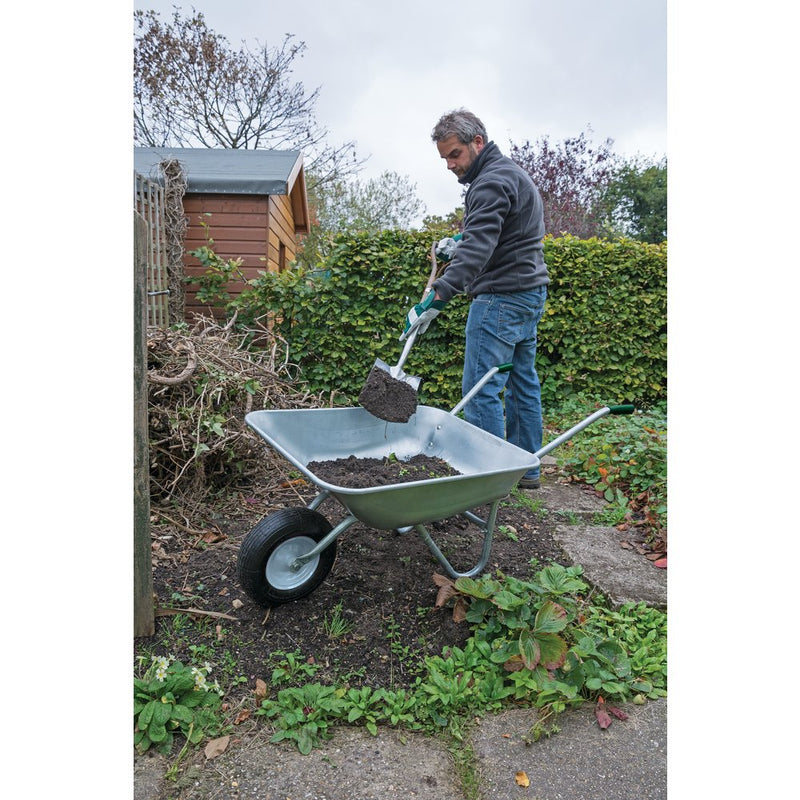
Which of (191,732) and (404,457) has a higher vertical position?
(404,457)

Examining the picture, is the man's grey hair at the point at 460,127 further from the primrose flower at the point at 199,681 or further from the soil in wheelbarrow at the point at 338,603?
the primrose flower at the point at 199,681

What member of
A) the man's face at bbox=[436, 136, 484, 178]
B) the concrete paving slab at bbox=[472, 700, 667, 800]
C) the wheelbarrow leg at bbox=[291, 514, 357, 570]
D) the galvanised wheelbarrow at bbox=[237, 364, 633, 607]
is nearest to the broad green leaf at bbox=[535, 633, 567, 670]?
the concrete paving slab at bbox=[472, 700, 667, 800]

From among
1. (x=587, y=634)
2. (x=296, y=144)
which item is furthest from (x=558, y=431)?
(x=296, y=144)

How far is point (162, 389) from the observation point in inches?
114

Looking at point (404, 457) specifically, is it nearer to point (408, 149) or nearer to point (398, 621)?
point (398, 621)

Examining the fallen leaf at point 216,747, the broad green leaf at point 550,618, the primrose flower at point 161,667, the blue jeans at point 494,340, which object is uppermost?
the blue jeans at point 494,340

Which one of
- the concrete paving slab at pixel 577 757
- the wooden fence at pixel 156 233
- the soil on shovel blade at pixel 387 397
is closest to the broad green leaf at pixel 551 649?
the concrete paving slab at pixel 577 757

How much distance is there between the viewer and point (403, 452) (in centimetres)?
262

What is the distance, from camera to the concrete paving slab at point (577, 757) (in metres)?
1.36

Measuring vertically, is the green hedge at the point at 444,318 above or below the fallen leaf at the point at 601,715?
above

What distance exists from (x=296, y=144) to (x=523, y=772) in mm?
14957

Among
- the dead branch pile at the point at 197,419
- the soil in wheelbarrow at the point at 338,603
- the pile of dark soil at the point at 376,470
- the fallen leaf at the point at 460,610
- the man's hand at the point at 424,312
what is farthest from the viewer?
the dead branch pile at the point at 197,419

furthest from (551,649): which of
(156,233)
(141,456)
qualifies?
(156,233)

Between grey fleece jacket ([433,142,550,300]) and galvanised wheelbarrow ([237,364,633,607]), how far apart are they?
23.2 inches
